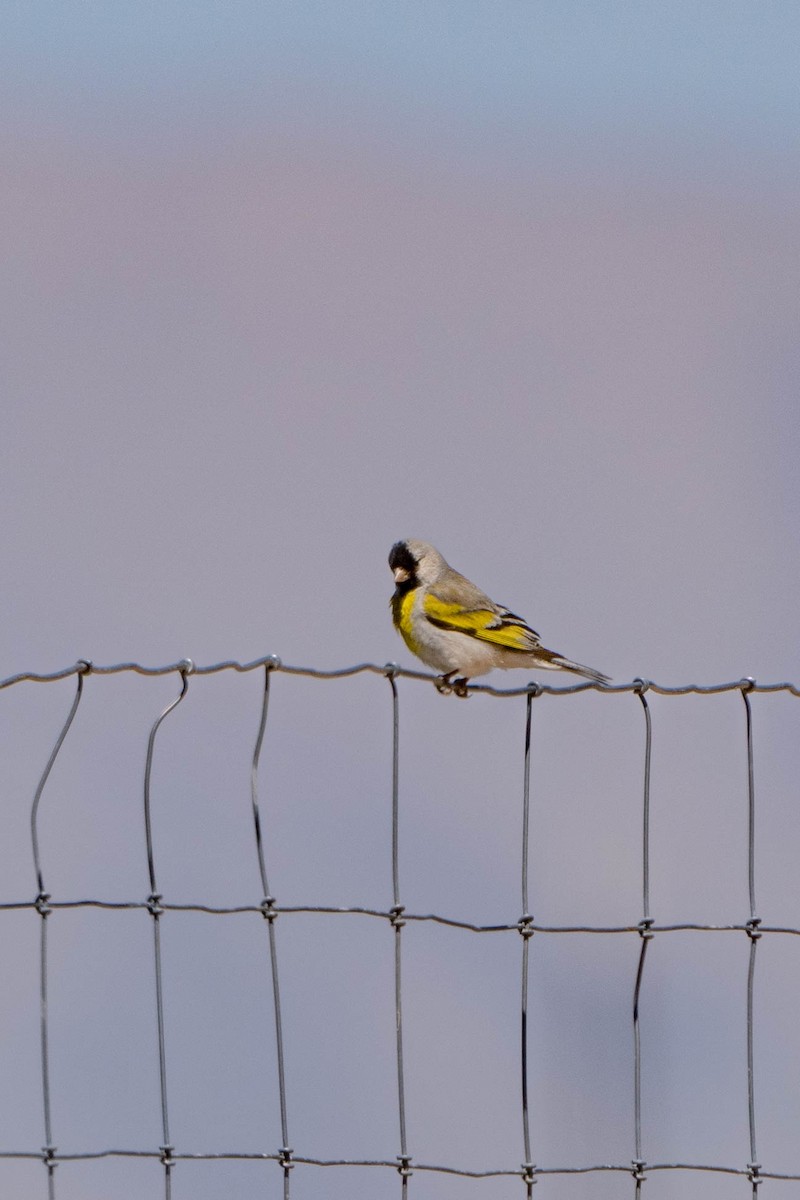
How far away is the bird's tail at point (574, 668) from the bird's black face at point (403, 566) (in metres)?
0.89

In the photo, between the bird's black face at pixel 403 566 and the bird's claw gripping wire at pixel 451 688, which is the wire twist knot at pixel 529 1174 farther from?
the bird's black face at pixel 403 566

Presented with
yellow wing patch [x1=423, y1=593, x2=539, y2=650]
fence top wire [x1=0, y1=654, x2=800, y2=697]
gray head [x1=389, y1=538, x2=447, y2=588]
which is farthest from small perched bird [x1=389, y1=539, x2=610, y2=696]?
fence top wire [x1=0, y1=654, x2=800, y2=697]

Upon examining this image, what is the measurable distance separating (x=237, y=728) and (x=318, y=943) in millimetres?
10715

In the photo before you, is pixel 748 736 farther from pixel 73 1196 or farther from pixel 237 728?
pixel 237 728

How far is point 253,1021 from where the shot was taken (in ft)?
186

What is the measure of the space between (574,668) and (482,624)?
19.9 inches

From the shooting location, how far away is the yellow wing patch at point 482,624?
7.56 m

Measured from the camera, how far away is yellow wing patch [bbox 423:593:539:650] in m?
7.56

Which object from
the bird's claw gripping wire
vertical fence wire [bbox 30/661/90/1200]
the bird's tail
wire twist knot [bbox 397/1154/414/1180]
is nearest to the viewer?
vertical fence wire [bbox 30/661/90/1200]

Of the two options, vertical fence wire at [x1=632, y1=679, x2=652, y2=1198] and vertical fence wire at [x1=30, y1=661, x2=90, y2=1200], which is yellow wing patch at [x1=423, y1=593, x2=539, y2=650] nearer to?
vertical fence wire at [x1=632, y1=679, x2=652, y2=1198]

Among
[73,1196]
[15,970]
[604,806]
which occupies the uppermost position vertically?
[604,806]

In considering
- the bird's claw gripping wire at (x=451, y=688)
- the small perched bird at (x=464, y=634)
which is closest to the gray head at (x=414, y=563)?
the small perched bird at (x=464, y=634)

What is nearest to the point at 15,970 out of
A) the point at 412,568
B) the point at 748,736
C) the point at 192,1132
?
the point at 192,1132

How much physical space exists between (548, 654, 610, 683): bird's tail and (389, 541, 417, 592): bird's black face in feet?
2.91
